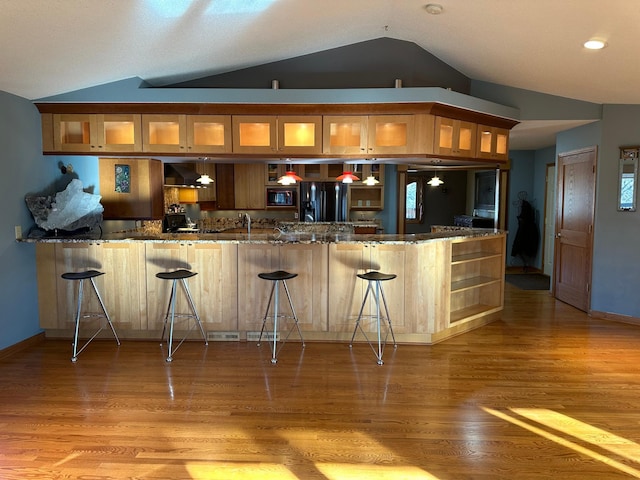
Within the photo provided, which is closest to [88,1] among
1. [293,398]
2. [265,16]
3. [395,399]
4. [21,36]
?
[21,36]

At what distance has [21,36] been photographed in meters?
3.09

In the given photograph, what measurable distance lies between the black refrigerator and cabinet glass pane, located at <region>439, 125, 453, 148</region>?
3708 millimetres

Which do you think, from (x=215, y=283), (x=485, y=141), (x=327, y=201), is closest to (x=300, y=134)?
(x=215, y=283)

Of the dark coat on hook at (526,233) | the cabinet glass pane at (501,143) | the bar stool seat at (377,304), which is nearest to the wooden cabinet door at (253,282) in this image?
the bar stool seat at (377,304)

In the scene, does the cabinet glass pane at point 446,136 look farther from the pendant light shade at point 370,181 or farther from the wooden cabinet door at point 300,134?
the pendant light shade at point 370,181

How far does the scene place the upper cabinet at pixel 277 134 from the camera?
14.7ft

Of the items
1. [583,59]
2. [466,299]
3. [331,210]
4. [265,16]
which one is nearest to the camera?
[265,16]

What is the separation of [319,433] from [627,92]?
4.78 metres

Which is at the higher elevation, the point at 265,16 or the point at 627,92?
the point at 265,16

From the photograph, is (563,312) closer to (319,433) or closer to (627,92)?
(627,92)

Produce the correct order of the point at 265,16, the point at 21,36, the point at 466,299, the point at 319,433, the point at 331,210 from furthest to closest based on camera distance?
the point at 331,210
the point at 466,299
the point at 265,16
the point at 21,36
the point at 319,433

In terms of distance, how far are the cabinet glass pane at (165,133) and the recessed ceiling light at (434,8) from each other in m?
2.58

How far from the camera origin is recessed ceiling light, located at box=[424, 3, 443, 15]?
380 cm

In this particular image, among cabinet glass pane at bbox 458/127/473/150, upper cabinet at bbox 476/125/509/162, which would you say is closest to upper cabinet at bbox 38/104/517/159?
cabinet glass pane at bbox 458/127/473/150
